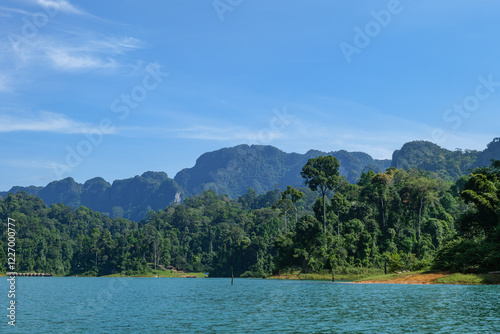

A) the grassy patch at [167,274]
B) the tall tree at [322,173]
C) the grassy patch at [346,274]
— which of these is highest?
the tall tree at [322,173]

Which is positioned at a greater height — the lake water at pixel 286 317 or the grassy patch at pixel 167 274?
the lake water at pixel 286 317

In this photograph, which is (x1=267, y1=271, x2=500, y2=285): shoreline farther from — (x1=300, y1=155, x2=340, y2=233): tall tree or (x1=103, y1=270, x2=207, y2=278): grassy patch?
(x1=103, y1=270, x2=207, y2=278): grassy patch

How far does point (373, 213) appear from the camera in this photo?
131000mm

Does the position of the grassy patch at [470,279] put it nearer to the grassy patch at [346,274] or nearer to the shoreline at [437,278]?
the shoreline at [437,278]

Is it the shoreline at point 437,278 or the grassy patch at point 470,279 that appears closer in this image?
the grassy patch at point 470,279

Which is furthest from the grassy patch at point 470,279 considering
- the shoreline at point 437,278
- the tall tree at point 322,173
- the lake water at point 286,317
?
the tall tree at point 322,173

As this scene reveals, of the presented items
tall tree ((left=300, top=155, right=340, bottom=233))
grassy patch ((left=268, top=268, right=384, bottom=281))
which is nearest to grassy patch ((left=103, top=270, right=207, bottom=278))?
grassy patch ((left=268, top=268, right=384, bottom=281))

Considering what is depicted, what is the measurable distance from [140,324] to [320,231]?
303 ft

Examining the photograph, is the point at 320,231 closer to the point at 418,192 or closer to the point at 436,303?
the point at 418,192

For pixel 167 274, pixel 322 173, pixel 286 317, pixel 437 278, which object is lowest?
pixel 167 274

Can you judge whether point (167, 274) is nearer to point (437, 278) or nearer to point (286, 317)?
point (437, 278)

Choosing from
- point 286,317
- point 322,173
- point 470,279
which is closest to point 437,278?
point 470,279

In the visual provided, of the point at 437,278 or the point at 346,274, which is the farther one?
the point at 346,274

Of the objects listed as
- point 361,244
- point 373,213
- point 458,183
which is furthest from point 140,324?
point 458,183
